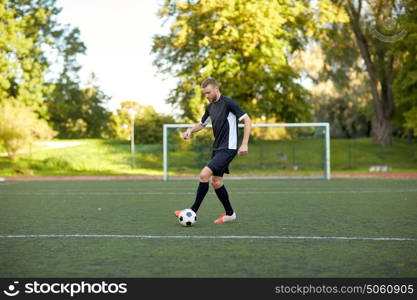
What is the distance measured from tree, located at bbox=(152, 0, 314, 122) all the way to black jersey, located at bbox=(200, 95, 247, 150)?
20.4 metres

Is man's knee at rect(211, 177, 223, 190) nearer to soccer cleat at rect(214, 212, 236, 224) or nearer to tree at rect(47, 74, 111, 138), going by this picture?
soccer cleat at rect(214, 212, 236, 224)

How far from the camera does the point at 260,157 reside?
28219 millimetres

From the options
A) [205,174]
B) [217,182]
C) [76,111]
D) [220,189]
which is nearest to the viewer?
[205,174]

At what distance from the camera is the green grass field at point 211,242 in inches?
197

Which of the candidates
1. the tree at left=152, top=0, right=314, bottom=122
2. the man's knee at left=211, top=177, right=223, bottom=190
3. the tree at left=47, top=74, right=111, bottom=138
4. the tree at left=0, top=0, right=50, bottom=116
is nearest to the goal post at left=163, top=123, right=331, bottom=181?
the tree at left=152, top=0, right=314, bottom=122

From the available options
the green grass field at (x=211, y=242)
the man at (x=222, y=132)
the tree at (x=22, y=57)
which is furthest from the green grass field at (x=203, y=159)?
the man at (x=222, y=132)

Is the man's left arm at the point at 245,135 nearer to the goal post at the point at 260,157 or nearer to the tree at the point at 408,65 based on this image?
the goal post at the point at 260,157

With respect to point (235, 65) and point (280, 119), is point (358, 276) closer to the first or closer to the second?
point (235, 65)

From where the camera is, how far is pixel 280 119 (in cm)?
3316

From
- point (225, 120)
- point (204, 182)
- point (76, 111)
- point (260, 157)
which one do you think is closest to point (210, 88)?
point (225, 120)

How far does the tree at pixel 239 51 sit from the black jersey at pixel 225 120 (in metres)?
20.4

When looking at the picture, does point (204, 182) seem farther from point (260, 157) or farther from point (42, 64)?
point (42, 64)

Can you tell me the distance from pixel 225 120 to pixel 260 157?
2050 cm

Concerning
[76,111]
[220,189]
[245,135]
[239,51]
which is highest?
[239,51]
